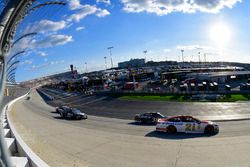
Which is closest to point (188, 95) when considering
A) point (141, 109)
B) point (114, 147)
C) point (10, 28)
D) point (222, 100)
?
point (222, 100)

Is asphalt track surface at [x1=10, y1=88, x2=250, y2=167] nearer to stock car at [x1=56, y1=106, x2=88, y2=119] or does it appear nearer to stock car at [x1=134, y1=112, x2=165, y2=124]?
stock car at [x1=134, y1=112, x2=165, y2=124]

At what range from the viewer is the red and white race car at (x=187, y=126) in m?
20.2

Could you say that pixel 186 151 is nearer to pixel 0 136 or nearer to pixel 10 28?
pixel 10 28

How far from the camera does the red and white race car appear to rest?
2019 cm

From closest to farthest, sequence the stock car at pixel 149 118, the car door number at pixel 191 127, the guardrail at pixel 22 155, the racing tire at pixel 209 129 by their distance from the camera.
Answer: the guardrail at pixel 22 155
the racing tire at pixel 209 129
the car door number at pixel 191 127
the stock car at pixel 149 118

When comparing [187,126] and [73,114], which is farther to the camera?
[73,114]

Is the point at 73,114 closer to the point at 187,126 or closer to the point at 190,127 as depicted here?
the point at 187,126

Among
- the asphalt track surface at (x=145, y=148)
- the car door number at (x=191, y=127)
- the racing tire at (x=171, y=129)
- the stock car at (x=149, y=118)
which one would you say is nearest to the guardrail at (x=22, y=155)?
the asphalt track surface at (x=145, y=148)

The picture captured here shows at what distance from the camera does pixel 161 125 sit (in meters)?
22.0

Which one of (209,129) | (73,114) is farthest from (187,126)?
(73,114)

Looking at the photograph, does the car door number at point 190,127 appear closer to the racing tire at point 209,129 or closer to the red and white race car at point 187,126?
the red and white race car at point 187,126

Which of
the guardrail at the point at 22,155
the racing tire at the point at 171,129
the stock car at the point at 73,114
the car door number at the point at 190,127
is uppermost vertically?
the guardrail at the point at 22,155

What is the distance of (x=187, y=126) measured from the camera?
20781 millimetres

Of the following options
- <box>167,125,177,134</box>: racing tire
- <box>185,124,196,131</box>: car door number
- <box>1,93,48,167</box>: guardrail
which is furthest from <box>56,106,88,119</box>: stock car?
<box>1,93,48,167</box>: guardrail
